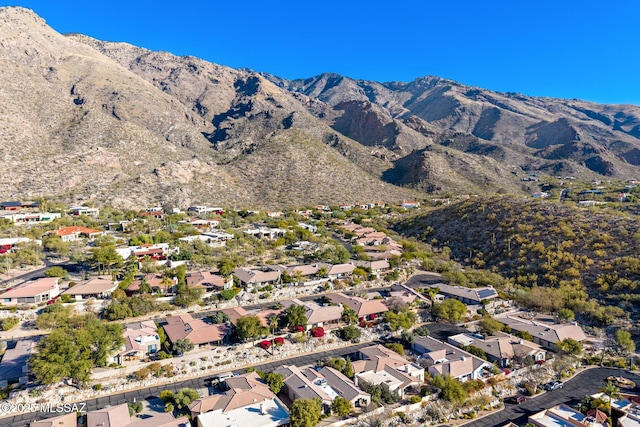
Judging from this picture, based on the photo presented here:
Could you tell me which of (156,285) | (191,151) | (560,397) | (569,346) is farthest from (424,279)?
(191,151)

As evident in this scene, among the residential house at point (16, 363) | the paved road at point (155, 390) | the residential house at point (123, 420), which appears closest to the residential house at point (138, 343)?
the paved road at point (155, 390)

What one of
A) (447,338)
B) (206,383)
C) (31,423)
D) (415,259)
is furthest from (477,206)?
(31,423)

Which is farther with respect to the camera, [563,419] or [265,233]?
[265,233]

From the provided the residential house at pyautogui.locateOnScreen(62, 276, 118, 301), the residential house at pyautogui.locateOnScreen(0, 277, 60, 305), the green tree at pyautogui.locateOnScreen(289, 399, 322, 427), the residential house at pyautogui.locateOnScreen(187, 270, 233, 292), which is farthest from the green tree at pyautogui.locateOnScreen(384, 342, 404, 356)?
the residential house at pyautogui.locateOnScreen(0, 277, 60, 305)

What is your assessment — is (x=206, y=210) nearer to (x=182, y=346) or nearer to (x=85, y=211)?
(x=85, y=211)

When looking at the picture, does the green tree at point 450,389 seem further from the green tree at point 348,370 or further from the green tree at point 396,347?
the green tree at point 348,370

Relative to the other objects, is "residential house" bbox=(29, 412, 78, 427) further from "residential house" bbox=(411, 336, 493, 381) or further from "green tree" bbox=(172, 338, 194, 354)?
"residential house" bbox=(411, 336, 493, 381)

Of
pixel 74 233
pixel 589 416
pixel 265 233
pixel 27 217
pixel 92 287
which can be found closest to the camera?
pixel 589 416

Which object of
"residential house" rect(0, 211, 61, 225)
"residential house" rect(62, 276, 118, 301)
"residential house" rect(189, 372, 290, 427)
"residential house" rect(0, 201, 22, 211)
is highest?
"residential house" rect(0, 201, 22, 211)
